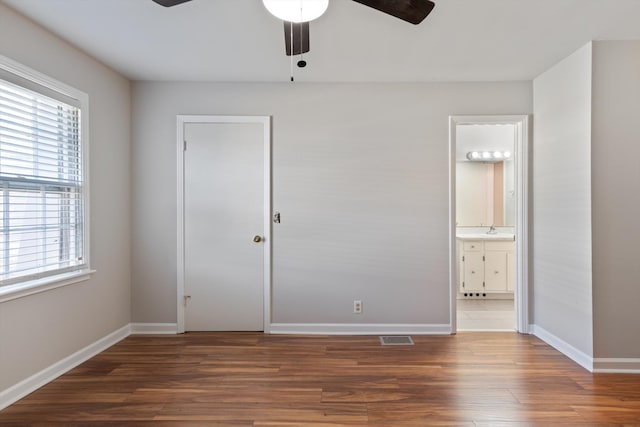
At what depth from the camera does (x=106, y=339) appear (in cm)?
312

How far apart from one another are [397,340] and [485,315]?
1458 mm

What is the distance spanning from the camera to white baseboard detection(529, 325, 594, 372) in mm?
2699

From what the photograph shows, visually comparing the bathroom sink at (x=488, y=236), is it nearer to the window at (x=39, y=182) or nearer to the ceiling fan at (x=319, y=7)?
the ceiling fan at (x=319, y=7)

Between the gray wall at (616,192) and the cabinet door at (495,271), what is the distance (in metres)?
2.12

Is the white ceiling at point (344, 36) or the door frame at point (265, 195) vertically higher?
the white ceiling at point (344, 36)

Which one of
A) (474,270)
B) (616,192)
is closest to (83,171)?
(616,192)

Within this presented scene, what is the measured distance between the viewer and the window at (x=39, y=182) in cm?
220

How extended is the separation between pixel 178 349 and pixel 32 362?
3.29 ft

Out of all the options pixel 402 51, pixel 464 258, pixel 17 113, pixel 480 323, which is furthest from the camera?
pixel 464 258

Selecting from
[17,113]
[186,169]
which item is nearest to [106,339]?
[186,169]

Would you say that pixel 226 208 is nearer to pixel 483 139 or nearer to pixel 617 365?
pixel 617 365

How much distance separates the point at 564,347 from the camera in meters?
2.96

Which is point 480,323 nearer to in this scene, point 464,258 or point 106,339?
point 464,258

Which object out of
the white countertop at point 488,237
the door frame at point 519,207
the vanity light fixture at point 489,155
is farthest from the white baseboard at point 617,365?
the vanity light fixture at point 489,155
